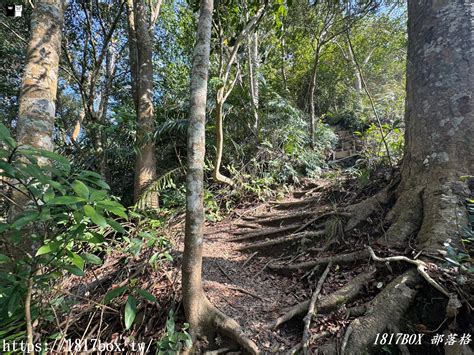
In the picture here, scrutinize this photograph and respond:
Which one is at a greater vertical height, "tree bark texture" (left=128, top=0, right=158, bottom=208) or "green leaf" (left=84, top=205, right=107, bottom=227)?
"tree bark texture" (left=128, top=0, right=158, bottom=208)

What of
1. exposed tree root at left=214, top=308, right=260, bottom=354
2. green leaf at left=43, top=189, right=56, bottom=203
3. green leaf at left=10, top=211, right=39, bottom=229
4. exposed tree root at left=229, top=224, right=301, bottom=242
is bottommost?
exposed tree root at left=214, top=308, right=260, bottom=354

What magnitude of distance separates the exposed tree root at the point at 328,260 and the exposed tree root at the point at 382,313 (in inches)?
18.9

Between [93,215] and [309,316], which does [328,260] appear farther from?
[93,215]

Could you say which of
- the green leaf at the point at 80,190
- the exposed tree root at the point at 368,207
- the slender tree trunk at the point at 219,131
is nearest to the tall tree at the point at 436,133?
the exposed tree root at the point at 368,207

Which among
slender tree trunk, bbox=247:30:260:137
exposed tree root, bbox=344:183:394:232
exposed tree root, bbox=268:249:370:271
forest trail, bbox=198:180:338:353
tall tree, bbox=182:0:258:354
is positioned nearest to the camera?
tall tree, bbox=182:0:258:354

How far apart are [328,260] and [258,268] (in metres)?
0.89

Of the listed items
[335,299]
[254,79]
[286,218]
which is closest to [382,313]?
[335,299]

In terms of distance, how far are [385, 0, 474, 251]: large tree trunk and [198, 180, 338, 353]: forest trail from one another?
3.46 feet

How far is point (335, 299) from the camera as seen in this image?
1806mm

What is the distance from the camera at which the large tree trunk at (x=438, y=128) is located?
6.16 ft

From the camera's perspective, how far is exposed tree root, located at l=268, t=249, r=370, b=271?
7.12 feet

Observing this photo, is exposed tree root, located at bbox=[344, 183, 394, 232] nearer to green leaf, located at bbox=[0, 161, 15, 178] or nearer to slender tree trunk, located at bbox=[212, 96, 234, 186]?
slender tree trunk, located at bbox=[212, 96, 234, 186]

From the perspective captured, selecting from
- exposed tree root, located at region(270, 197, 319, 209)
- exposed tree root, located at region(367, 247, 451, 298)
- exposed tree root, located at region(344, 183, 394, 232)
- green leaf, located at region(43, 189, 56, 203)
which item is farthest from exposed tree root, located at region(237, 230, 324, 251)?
green leaf, located at region(43, 189, 56, 203)

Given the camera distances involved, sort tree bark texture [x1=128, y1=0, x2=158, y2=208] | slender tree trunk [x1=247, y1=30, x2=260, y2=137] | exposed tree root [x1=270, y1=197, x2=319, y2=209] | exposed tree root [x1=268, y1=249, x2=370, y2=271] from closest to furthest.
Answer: exposed tree root [x1=268, y1=249, x2=370, y2=271] < exposed tree root [x1=270, y1=197, x2=319, y2=209] < tree bark texture [x1=128, y1=0, x2=158, y2=208] < slender tree trunk [x1=247, y1=30, x2=260, y2=137]
